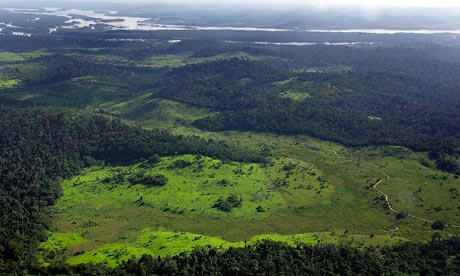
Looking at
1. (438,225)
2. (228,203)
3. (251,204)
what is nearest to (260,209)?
(251,204)

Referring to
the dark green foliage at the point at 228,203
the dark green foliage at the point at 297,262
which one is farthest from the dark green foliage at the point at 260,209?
the dark green foliage at the point at 297,262

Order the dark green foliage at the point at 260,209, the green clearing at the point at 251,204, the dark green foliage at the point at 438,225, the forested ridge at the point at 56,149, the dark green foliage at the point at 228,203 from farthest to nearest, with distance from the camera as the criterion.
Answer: the forested ridge at the point at 56,149 → the dark green foliage at the point at 260,209 → the dark green foliage at the point at 228,203 → the dark green foliage at the point at 438,225 → the green clearing at the point at 251,204

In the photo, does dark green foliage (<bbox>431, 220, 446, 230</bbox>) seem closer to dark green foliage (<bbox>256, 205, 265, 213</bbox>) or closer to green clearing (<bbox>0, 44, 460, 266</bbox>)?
green clearing (<bbox>0, 44, 460, 266</bbox>)

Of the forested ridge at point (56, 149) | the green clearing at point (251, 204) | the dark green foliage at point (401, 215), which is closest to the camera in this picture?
the green clearing at point (251, 204)

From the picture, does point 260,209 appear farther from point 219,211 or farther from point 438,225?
point 438,225

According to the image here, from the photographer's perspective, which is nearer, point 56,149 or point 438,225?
point 438,225

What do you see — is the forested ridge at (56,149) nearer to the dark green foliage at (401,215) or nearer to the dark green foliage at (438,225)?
the dark green foliage at (401,215)
